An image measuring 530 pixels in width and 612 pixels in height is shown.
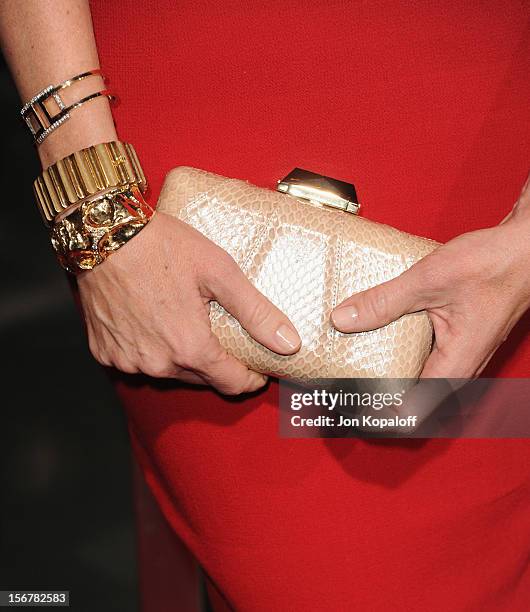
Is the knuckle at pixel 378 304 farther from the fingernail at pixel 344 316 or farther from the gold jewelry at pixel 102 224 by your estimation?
the gold jewelry at pixel 102 224

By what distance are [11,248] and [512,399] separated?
1413mm

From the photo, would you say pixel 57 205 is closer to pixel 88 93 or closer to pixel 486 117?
pixel 88 93

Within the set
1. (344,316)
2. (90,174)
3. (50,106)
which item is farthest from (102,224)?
(344,316)

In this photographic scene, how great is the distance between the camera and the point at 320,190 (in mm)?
670

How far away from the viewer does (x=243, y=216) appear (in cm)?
65

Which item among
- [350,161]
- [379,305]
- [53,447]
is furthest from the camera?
[53,447]

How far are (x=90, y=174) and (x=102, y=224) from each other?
0.18 ft

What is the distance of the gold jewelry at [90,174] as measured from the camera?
646 mm

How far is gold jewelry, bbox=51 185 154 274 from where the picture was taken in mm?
634

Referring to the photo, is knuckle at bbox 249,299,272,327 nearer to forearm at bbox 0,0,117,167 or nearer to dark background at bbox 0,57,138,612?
forearm at bbox 0,0,117,167

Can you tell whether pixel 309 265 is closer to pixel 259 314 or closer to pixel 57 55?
pixel 259 314

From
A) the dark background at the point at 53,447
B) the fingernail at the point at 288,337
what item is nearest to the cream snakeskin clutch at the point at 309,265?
the fingernail at the point at 288,337

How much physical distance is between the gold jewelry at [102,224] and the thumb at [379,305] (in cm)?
22

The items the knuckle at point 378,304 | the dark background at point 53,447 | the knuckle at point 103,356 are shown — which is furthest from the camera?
the dark background at point 53,447
